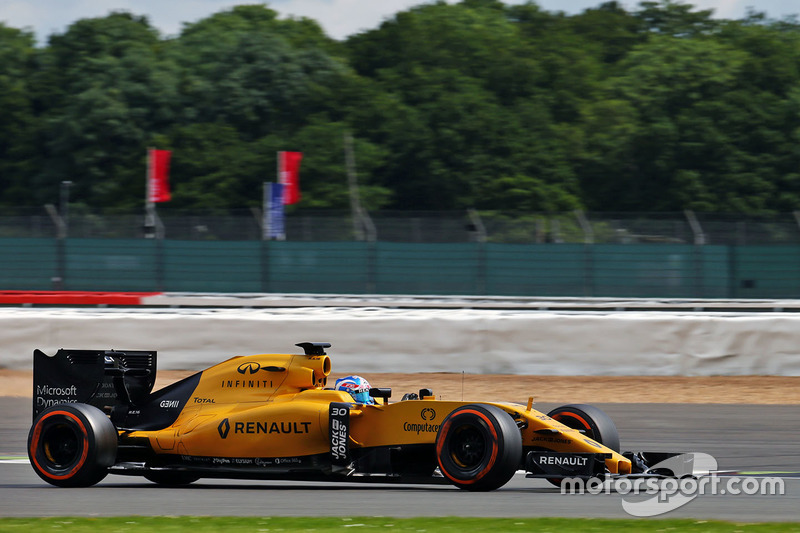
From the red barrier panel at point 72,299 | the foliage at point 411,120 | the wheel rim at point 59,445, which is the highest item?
the foliage at point 411,120

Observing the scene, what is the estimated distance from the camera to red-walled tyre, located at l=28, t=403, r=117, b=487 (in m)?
8.71

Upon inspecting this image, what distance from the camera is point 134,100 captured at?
1999 inches

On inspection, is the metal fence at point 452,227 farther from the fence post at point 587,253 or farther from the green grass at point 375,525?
the green grass at point 375,525

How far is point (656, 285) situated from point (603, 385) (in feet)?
29.1

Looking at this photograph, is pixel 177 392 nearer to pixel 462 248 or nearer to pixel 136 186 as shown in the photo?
pixel 462 248

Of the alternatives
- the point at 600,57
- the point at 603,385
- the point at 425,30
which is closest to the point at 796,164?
the point at 425,30

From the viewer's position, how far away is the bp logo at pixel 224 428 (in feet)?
28.7

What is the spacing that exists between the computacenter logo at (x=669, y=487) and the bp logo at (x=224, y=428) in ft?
7.86

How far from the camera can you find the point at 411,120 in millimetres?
49312

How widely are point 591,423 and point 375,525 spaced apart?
236cm

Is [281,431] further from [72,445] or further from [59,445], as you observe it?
[59,445]

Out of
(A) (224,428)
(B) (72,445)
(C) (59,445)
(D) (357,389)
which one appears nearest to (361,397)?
(D) (357,389)

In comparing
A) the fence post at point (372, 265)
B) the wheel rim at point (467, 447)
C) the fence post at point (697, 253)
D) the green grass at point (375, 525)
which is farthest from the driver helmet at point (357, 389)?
the fence post at point (697, 253)

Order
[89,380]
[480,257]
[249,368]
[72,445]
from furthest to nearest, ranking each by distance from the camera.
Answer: [480,257]
[89,380]
[249,368]
[72,445]
